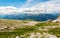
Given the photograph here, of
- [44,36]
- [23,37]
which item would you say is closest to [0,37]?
[23,37]

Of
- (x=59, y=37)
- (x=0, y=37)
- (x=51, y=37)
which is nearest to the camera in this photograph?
(x=51, y=37)

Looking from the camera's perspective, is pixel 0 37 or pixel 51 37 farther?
pixel 0 37

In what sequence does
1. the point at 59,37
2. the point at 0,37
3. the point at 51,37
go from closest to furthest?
the point at 51,37 < the point at 59,37 < the point at 0,37

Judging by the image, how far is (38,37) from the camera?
45.3m

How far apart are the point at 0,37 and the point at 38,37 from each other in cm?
1491

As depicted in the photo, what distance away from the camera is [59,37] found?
163 feet

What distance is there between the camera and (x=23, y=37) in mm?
46812

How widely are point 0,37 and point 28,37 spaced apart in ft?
40.8

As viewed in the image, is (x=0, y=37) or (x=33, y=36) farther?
(x=0, y=37)

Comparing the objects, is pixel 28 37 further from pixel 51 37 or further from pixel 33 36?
pixel 51 37

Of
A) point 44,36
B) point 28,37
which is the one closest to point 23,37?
point 28,37

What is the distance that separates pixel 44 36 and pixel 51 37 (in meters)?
1.74

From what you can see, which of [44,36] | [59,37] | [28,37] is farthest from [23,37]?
[59,37]

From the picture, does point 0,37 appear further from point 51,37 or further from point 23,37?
point 51,37
